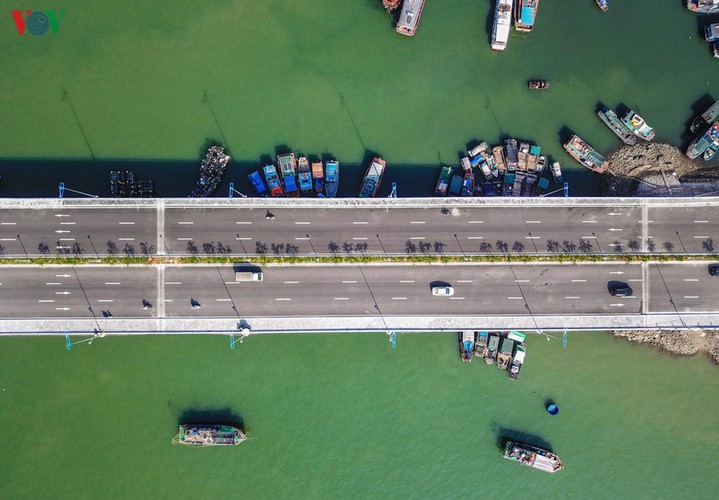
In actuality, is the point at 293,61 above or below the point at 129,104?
above

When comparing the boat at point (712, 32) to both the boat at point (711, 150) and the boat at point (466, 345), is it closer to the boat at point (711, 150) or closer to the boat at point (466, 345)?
the boat at point (711, 150)

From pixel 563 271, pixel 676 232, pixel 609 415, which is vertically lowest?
pixel 609 415

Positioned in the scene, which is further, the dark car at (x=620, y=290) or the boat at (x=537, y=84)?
the boat at (x=537, y=84)

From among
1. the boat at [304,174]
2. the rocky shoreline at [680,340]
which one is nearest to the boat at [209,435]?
the boat at [304,174]

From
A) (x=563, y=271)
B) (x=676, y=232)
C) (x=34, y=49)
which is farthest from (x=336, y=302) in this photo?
(x=34, y=49)

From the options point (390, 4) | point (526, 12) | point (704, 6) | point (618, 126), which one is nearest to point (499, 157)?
point (618, 126)

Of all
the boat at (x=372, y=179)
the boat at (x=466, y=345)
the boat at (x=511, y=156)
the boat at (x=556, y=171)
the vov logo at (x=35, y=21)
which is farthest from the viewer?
the vov logo at (x=35, y=21)

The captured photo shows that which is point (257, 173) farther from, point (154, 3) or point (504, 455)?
point (504, 455)

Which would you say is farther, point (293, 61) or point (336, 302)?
point (293, 61)
